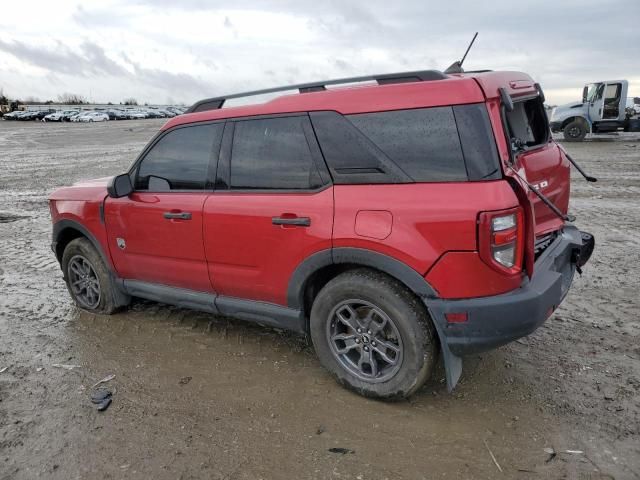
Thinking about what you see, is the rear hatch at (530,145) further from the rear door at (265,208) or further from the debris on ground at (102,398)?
the debris on ground at (102,398)

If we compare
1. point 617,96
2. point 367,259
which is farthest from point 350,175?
point 617,96

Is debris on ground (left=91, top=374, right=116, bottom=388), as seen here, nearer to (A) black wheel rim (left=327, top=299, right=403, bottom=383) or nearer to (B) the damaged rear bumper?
(A) black wheel rim (left=327, top=299, right=403, bottom=383)

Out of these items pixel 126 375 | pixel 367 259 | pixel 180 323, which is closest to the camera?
pixel 367 259

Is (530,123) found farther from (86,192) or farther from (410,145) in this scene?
(86,192)

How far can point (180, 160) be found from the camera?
4066 mm

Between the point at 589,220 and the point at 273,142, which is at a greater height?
the point at 273,142

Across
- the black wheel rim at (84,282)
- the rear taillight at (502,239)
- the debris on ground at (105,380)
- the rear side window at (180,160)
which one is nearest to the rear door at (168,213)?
the rear side window at (180,160)

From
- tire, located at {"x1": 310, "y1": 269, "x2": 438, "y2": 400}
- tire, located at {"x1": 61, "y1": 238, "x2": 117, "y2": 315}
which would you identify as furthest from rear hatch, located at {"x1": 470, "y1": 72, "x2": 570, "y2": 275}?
tire, located at {"x1": 61, "y1": 238, "x2": 117, "y2": 315}

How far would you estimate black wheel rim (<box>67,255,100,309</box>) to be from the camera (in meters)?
4.89

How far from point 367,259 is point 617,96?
71.7ft

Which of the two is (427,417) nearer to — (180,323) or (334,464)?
(334,464)

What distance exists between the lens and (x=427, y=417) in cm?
314

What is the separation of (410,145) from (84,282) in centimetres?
355

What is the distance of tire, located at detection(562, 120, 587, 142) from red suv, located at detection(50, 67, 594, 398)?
1962 cm
